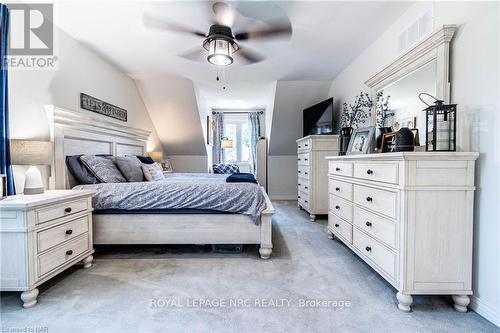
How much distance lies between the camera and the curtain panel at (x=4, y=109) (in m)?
1.88

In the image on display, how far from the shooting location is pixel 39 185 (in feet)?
6.52

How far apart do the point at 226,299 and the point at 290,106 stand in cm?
403

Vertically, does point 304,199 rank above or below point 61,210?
below

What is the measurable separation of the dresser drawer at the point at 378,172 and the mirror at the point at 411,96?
0.51m

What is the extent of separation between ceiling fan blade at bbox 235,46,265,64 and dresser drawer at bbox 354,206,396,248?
5.97 ft

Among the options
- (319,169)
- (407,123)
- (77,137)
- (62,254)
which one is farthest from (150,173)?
(407,123)

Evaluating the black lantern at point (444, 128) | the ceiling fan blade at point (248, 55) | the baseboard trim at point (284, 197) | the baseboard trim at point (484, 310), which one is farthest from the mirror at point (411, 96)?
the baseboard trim at point (284, 197)

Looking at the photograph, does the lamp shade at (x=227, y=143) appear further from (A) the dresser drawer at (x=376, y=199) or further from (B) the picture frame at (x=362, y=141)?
(A) the dresser drawer at (x=376, y=199)

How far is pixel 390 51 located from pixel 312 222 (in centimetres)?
255

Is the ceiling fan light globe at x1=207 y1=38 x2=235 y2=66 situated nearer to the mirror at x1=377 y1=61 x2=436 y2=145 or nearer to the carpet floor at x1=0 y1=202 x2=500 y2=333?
the mirror at x1=377 y1=61 x2=436 y2=145

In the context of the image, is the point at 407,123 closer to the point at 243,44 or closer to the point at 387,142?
the point at 387,142

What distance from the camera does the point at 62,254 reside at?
74.5 inches

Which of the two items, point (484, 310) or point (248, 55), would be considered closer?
point (484, 310)

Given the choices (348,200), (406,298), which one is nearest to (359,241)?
(348,200)
